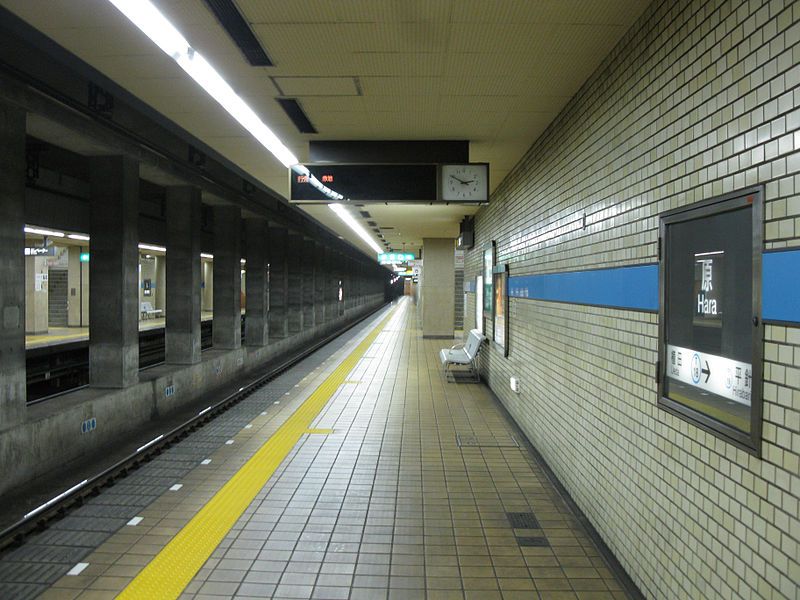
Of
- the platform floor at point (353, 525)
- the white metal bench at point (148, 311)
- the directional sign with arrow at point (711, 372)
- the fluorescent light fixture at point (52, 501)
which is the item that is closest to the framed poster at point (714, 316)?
the directional sign with arrow at point (711, 372)

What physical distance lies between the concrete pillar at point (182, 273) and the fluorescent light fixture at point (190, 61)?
299 cm

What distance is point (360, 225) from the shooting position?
14.1 m

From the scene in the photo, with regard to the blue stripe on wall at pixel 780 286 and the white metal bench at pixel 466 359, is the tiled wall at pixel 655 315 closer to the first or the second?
the blue stripe on wall at pixel 780 286

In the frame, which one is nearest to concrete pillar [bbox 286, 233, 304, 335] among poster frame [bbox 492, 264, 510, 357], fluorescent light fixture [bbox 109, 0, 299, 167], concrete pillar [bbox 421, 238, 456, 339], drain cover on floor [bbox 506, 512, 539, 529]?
concrete pillar [bbox 421, 238, 456, 339]

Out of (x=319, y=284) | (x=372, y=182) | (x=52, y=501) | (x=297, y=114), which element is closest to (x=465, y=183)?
(x=372, y=182)

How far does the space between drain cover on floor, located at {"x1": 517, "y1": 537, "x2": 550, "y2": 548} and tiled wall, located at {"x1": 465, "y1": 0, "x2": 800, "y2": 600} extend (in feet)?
1.31

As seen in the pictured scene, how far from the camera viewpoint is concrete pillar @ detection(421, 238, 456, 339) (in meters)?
17.8

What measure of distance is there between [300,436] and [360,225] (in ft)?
28.1

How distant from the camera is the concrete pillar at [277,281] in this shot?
1429 cm

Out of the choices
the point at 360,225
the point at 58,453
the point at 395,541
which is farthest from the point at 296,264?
the point at 395,541

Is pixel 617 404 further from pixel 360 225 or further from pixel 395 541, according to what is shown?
pixel 360 225

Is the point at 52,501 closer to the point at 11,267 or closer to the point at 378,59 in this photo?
the point at 11,267

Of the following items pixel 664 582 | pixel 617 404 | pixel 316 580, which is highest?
pixel 617 404

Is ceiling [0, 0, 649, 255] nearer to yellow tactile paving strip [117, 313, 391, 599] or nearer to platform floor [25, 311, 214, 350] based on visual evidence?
yellow tactile paving strip [117, 313, 391, 599]
